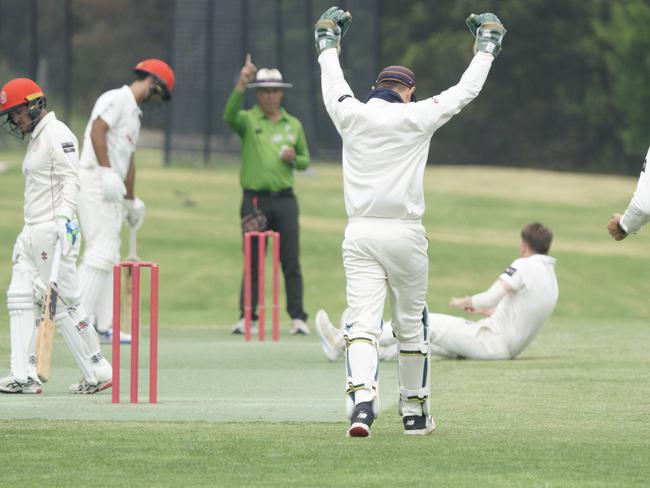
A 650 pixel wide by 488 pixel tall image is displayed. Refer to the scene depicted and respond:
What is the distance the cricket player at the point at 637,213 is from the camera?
8016 millimetres

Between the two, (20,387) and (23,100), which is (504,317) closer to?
(20,387)

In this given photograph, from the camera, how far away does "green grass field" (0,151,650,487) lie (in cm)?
613

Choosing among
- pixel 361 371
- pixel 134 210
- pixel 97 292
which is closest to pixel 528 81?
pixel 134 210

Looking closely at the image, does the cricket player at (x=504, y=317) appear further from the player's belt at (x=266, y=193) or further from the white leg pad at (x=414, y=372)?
the white leg pad at (x=414, y=372)

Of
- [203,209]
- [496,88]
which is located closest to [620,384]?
[203,209]

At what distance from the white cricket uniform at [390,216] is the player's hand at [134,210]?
573 cm

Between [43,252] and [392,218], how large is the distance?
2533 millimetres

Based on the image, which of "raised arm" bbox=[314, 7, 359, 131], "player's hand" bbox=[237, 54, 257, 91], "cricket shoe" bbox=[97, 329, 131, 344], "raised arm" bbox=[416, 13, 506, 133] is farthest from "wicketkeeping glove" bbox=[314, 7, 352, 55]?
"cricket shoe" bbox=[97, 329, 131, 344]

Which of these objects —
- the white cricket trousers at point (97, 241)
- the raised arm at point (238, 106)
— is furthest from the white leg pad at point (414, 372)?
the raised arm at point (238, 106)

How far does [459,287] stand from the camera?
65.1 ft

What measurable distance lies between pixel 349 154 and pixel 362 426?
1276 millimetres

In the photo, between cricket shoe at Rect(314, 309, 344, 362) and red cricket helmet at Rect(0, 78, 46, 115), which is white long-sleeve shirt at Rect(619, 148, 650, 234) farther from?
red cricket helmet at Rect(0, 78, 46, 115)

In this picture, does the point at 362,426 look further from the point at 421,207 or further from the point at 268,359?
the point at 268,359

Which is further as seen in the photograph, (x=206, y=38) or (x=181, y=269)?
(x=206, y=38)
